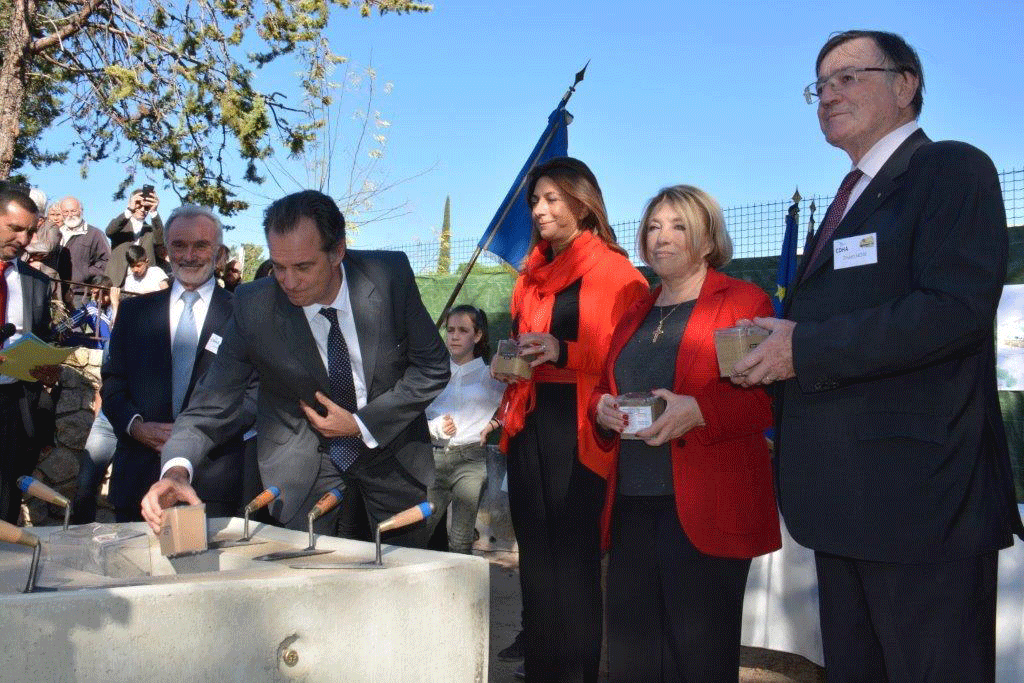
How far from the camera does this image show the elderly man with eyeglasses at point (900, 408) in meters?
2.15

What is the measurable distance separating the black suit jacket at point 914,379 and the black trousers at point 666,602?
0.65 metres

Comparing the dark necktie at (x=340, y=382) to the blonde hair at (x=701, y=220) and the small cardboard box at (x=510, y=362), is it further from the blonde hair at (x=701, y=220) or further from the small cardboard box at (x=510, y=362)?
the blonde hair at (x=701, y=220)

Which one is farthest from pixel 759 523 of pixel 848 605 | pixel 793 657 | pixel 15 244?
pixel 15 244

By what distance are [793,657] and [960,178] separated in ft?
11.6

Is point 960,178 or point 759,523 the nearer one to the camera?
point 960,178

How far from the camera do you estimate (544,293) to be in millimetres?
4070

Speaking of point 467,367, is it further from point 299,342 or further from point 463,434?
point 299,342

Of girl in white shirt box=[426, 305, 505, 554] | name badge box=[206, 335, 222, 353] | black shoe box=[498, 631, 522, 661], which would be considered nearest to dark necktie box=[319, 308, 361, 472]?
name badge box=[206, 335, 222, 353]

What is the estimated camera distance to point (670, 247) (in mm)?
3275

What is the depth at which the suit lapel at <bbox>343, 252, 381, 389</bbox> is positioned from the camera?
11.3 feet

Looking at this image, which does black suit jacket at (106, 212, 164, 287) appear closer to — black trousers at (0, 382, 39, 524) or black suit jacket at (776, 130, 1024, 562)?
black trousers at (0, 382, 39, 524)

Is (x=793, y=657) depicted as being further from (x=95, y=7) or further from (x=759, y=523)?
(x=95, y=7)

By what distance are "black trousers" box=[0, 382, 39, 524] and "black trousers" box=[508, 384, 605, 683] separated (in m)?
2.61

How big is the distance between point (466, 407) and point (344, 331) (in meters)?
3.24
